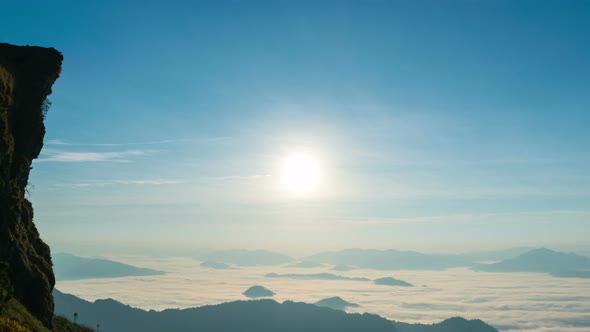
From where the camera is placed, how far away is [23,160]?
50.5 m

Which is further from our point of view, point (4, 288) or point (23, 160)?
point (23, 160)

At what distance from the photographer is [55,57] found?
54.4 m

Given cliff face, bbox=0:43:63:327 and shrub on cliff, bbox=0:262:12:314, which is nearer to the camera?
shrub on cliff, bbox=0:262:12:314

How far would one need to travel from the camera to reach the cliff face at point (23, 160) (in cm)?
4516

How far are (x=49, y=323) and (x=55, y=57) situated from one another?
3051cm

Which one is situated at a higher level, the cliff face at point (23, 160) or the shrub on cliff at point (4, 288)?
the cliff face at point (23, 160)

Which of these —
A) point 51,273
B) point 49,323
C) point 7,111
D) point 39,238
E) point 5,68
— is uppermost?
point 5,68

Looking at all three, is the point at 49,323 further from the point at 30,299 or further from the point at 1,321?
the point at 1,321

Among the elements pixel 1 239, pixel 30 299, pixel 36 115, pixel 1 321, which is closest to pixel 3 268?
pixel 1 239

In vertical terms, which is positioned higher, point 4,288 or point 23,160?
point 23,160

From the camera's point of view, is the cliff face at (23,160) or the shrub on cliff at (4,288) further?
the cliff face at (23,160)

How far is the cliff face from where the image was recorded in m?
45.2

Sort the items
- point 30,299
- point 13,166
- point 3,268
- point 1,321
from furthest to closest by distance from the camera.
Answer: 1. point 13,166
2. point 30,299
3. point 3,268
4. point 1,321

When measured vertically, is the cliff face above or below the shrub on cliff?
above
